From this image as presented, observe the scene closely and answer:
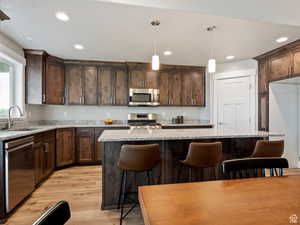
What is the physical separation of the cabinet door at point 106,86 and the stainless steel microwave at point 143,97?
503 mm

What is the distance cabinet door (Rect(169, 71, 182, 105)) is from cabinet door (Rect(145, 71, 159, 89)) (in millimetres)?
394

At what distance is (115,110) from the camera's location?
4.86 meters

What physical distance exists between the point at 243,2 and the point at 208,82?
10.7ft

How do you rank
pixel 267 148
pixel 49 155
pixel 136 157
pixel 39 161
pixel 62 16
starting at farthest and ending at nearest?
1. pixel 49 155
2. pixel 39 161
3. pixel 62 16
4. pixel 267 148
5. pixel 136 157

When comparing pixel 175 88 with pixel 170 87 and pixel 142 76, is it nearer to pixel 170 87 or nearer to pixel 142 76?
pixel 170 87

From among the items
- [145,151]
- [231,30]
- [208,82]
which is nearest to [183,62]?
[208,82]

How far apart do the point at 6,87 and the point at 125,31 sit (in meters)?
2.46

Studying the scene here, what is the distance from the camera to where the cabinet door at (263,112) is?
12.7ft

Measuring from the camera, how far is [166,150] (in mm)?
2361

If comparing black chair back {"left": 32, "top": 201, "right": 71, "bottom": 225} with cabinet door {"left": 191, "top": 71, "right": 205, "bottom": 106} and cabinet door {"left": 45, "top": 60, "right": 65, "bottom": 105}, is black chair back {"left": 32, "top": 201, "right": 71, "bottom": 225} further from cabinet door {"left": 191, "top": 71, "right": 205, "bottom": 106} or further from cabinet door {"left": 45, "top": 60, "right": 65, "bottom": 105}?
cabinet door {"left": 191, "top": 71, "right": 205, "bottom": 106}

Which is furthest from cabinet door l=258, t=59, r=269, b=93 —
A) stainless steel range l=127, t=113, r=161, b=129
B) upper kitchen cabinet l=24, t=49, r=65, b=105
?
upper kitchen cabinet l=24, t=49, r=65, b=105

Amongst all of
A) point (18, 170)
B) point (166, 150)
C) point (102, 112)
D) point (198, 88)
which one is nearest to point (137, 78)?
point (102, 112)

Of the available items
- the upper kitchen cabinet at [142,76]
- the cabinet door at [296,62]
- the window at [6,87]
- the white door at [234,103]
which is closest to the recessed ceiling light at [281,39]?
the cabinet door at [296,62]

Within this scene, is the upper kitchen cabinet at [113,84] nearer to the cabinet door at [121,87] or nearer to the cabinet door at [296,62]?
the cabinet door at [121,87]
